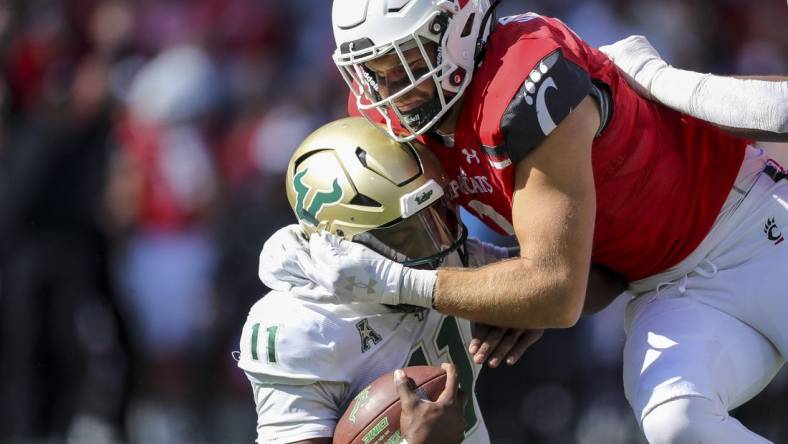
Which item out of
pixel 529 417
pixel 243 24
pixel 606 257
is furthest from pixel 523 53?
pixel 243 24

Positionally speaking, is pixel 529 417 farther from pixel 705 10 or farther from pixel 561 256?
pixel 561 256

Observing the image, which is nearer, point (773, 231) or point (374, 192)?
point (374, 192)

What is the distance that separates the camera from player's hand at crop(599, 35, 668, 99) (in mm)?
3709

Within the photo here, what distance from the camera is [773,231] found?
3744 mm

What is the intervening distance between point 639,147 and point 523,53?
18.2 inches

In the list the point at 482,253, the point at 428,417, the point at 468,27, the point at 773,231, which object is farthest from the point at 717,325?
the point at 468,27

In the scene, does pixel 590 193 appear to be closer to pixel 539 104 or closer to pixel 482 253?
pixel 539 104

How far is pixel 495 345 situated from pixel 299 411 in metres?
0.57

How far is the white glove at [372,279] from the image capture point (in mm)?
3414

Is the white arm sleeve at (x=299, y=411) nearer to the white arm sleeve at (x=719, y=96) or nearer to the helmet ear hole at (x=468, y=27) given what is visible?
the helmet ear hole at (x=468, y=27)

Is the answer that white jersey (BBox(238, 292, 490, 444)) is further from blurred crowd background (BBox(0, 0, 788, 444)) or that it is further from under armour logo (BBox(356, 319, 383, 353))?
blurred crowd background (BBox(0, 0, 788, 444))

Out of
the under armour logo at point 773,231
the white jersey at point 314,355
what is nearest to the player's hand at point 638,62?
the under armour logo at point 773,231

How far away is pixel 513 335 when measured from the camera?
3629 millimetres

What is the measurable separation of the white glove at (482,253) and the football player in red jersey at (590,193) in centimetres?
16
